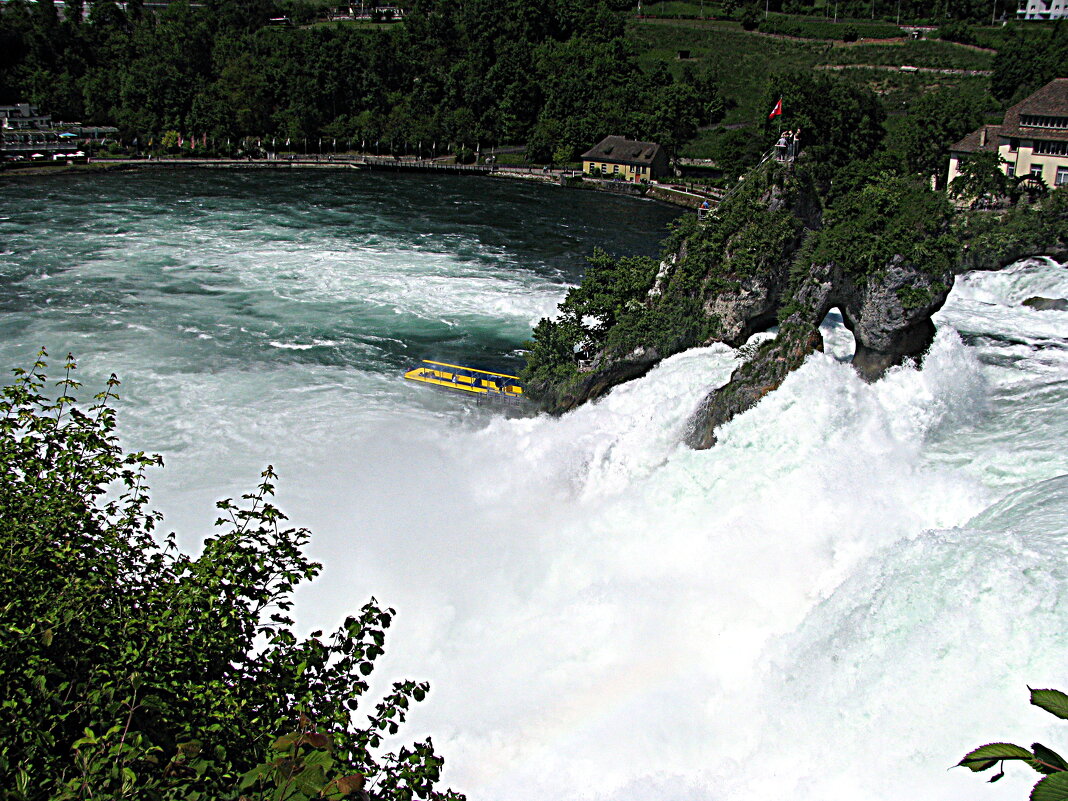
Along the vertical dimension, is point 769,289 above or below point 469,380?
above

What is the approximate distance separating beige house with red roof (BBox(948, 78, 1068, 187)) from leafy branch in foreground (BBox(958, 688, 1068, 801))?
60.8 meters

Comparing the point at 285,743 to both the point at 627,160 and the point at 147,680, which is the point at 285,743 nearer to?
the point at 147,680

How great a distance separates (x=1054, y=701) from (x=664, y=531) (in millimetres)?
17881

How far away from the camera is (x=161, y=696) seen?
1093cm

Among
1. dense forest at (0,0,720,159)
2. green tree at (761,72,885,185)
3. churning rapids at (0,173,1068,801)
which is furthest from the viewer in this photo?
dense forest at (0,0,720,159)

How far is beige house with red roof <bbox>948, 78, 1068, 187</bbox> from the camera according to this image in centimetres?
5916

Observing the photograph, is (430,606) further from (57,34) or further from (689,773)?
(57,34)

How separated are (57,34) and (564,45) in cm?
7548

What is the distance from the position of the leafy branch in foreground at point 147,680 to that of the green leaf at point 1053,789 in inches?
227

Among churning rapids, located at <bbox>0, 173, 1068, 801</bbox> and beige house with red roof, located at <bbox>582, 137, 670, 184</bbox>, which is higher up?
beige house with red roof, located at <bbox>582, 137, 670, 184</bbox>

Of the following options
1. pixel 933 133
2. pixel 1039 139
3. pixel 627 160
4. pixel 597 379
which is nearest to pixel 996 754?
pixel 597 379

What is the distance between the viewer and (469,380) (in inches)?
1439

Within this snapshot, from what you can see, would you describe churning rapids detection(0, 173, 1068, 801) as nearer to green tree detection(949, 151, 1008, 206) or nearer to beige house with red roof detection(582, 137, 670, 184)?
green tree detection(949, 151, 1008, 206)

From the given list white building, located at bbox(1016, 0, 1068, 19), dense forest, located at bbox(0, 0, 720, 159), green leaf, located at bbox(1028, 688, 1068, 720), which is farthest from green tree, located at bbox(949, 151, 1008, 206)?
white building, located at bbox(1016, 0, 1068, 19)
